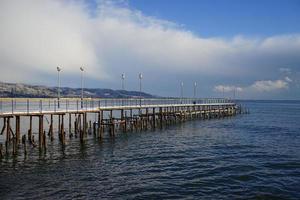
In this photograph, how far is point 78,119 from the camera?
149ft

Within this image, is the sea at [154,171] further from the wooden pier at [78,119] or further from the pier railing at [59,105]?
the pier railing at [59,105]

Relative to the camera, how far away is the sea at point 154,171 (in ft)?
68.0

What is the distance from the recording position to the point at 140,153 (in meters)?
33.7

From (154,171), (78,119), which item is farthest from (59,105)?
(154,171)

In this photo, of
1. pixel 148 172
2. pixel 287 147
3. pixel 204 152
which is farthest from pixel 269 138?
pixel 148 172

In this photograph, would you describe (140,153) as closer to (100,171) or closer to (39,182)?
(100,171)

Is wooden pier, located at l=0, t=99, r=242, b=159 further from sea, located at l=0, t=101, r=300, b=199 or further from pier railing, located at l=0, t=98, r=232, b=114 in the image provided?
sea, located at l=0, t=101, r=300, b=199

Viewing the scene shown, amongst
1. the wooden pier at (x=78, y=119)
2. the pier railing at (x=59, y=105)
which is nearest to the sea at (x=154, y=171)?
the wooden pier at (x=78, y=119)

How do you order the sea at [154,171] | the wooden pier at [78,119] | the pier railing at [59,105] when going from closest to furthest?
A: 1. the sea at [154,171]
2. the wooden pier at [78,119]
3. the pier railing at [59,105]

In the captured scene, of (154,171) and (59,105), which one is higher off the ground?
(59,105)

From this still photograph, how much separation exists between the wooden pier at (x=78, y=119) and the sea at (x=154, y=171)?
2429 mm

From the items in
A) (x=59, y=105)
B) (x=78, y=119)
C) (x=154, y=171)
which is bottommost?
(x=154, y=171)

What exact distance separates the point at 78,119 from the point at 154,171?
21.8m

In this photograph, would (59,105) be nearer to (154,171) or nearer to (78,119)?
(78,119)
